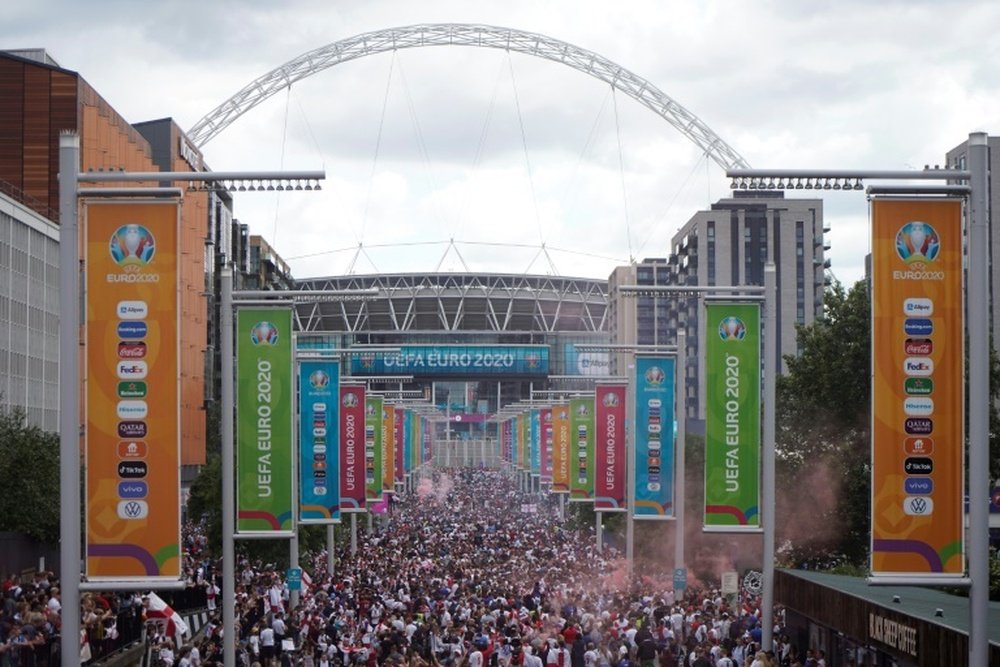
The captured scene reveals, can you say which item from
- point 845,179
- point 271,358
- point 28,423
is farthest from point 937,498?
point 28,423

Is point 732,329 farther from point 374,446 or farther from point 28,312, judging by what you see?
point 28,312

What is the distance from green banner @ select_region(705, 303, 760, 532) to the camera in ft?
105

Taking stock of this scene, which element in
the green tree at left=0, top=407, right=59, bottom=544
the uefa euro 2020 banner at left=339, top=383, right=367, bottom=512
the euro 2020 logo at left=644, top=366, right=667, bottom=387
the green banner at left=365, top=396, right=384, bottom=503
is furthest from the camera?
the green banner at left=365, top=396, right=384, bottom=503

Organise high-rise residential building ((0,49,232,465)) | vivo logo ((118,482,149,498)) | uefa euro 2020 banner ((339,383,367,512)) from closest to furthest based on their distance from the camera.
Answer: vivo logo ((118,482,149,498)), uefa euro 2020 banner ((339,383,367,512)), high-rise residential building ((0,49,232,465))

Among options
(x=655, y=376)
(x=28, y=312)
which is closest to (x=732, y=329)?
(x=655, y=376)

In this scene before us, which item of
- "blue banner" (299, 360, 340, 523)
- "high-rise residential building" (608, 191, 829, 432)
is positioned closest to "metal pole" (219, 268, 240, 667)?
"blue banner" (299, 360, 340, 523)

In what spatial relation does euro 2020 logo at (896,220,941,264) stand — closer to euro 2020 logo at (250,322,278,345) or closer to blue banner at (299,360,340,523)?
euro 2020 logo at (250,322,278,345)

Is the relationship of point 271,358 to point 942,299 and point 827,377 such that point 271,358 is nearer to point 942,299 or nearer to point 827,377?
point 942,299

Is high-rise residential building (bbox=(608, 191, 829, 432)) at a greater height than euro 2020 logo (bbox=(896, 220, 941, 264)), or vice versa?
high-rise residential building (bbox=(608, 191, 829, 432))

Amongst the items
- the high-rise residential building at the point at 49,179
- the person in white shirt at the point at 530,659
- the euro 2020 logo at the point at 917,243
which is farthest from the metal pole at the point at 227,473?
the high-rise residential building at the point at 49,179

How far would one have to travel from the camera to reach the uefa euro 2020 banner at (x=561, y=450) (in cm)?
6956

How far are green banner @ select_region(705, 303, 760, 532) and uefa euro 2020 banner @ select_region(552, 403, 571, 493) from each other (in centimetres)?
3536

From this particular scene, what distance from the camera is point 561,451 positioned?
2817 inches

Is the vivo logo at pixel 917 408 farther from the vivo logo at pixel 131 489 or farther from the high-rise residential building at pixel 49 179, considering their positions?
the high-rise residential building at pixel 49 179
